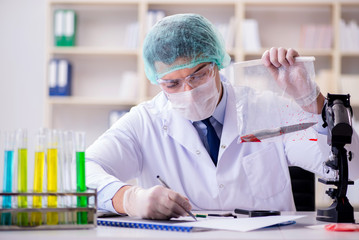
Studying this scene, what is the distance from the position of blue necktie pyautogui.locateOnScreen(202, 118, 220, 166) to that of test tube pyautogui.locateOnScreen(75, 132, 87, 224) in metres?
0.71

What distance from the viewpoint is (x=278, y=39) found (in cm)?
437

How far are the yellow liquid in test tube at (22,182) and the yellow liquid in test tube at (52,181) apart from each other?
0.17 ft

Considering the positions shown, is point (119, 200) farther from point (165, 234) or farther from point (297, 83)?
point (297, 83)

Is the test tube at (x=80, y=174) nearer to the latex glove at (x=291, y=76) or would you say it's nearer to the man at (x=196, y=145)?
the man at (x=196, y=145)

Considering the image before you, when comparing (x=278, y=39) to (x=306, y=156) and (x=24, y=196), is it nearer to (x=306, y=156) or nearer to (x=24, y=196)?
(x=306, y=156)

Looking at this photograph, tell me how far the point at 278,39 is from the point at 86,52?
5.32 ft

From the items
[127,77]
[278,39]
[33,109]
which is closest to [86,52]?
[127,77]

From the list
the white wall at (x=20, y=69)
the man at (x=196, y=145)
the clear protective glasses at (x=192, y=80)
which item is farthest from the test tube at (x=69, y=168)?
the white wall at (x=20, y=69)

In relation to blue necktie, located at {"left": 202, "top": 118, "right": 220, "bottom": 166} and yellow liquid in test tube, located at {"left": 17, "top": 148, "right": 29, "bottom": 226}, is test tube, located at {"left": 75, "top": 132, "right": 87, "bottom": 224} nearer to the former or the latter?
yellow liquid in test tube, located at {"left": 17, "top": 148, "right": 29, "bottom": 226}

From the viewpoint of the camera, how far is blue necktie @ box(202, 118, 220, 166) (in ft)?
6.04

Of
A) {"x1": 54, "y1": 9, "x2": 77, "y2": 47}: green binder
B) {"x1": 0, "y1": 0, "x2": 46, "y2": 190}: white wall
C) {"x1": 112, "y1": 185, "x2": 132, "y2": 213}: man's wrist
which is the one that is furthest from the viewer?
{"x1": 0, "y1": 0, "x2": 46, "y2": 190}: white wall

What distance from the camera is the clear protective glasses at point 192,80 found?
175cm

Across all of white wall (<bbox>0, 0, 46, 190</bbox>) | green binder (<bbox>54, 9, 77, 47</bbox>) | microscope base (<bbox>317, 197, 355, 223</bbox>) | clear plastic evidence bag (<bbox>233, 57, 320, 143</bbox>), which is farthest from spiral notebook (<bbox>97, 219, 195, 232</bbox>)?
white wall (<bbox>0, 0, 46, 190</bbox>)

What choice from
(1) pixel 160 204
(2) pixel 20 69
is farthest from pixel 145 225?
(2) pixel 20 69
